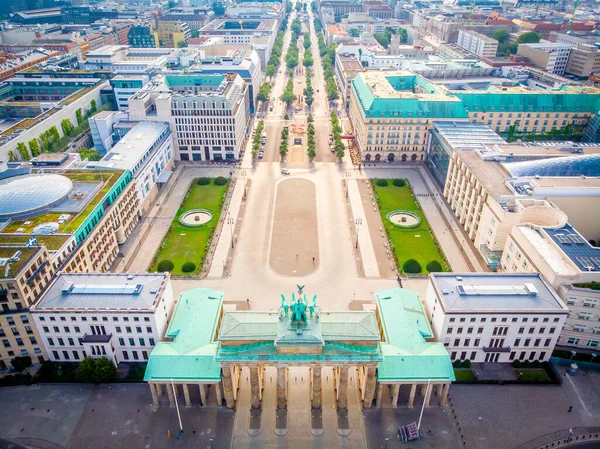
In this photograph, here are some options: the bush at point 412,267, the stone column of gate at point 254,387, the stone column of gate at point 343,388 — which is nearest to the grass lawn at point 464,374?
the stone column of gate at point 343,388

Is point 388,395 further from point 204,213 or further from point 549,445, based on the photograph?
point 204,213

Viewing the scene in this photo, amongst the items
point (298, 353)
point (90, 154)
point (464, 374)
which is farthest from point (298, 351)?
point (90, 154)

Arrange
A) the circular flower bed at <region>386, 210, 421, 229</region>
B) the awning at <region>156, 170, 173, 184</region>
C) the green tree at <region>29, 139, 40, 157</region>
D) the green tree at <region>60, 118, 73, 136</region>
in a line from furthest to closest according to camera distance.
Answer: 1. the green tree at <region>60, 118, 73, 136</region>
2. the green tree at <region>29, 139, 40, 157</region>
3. the awning at <region>156, 170, 173, 184</region>
4. the circular flower bed at <region>386, 210, 421, 229</region>

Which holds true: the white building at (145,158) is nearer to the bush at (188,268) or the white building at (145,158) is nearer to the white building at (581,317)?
the bush at (188,268)

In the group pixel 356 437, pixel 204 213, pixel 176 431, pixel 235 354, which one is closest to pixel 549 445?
pixel 356 437

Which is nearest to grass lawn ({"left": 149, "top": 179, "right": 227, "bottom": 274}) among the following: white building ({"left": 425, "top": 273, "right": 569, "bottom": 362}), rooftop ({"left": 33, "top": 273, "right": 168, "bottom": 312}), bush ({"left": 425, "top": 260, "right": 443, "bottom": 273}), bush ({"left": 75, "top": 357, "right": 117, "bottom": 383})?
rooftop ({"left": 33, "top": 273, "right": 168, "bottom": 312})

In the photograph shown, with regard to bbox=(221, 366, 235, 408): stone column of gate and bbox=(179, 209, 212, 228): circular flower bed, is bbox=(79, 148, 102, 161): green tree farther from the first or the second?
bbox=(221, 366, 235, 408): stone column of gate
